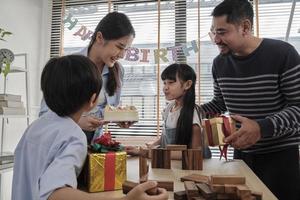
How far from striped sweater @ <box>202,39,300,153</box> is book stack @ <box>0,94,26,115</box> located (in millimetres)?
1694

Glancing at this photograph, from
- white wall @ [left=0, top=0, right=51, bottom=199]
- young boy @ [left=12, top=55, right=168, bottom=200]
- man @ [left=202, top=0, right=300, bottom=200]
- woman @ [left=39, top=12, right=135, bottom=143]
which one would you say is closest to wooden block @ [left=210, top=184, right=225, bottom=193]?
young boy @ [left=12, top=55, right=168, bottom=200]

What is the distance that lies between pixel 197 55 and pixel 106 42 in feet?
5.37

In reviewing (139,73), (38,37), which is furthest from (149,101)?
(38,37)

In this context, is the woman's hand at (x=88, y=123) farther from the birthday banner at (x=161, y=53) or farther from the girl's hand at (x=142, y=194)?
the birthday banner at (x=161, y=53)

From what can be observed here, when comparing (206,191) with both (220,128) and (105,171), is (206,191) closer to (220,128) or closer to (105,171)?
(105,171)

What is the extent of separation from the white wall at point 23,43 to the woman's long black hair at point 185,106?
171 cm

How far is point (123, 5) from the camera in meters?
3.23

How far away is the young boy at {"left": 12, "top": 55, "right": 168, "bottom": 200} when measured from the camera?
25.4 inches

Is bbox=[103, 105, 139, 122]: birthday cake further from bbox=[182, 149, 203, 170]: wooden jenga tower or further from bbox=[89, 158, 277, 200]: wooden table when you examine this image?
bbox=[182, 149, 203, 170]: wooden jenga tower

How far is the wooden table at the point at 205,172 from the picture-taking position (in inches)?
30.8

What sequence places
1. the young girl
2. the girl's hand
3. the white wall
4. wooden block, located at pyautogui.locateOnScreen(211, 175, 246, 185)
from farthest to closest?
1. the white wall
2. the young girl
3. wooden block, located at pyautogui.locateOnScreen(211, 175, 246, 185)
4. the girl's hand

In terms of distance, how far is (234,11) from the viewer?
1.34 meters

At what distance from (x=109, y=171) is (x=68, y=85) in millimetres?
244

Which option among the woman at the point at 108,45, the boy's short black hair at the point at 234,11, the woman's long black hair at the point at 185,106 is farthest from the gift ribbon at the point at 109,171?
the boy's short black hair at the point at 234,11
